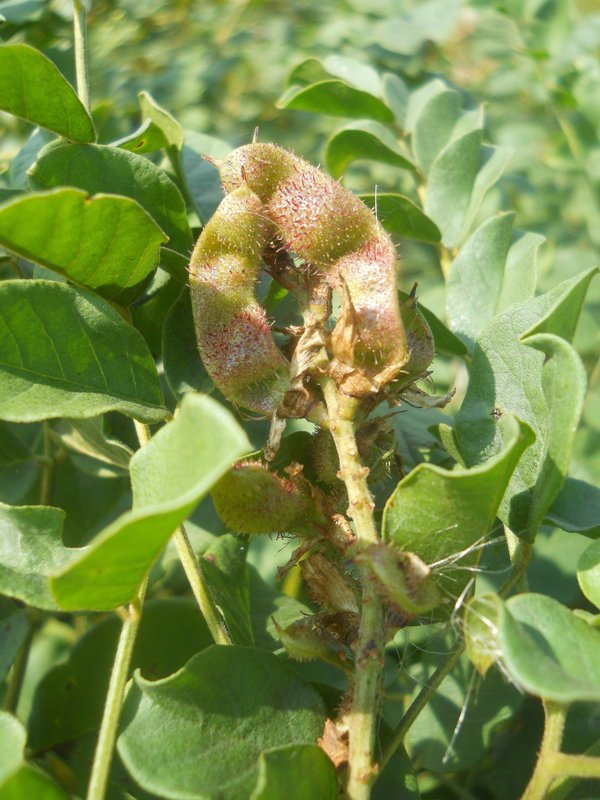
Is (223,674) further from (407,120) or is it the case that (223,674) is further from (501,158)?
(407,120)

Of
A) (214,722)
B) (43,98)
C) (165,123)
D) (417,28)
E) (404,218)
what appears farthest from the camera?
(417,28)

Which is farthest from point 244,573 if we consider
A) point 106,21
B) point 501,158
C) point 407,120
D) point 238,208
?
point 106,21

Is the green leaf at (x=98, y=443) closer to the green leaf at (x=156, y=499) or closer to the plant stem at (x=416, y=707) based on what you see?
the green leaf at (x=156, y=499)

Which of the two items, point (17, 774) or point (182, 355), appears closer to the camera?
point (17, 774)

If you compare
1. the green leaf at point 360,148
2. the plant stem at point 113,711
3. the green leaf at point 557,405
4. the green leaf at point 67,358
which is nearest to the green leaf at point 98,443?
the green leaf at point 67,358

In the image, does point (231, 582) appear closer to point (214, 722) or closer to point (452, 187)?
point (214, 722)

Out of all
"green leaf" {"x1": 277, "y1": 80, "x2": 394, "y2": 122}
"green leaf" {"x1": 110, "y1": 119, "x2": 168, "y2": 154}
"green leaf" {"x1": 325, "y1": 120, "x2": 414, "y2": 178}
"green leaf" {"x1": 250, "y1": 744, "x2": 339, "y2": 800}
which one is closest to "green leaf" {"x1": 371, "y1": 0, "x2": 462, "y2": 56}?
"green leaf" {"x1": 277, "y1": 80, "x2": 394, "y2": 122}

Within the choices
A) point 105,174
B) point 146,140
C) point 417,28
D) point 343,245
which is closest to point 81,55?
point 146,140
